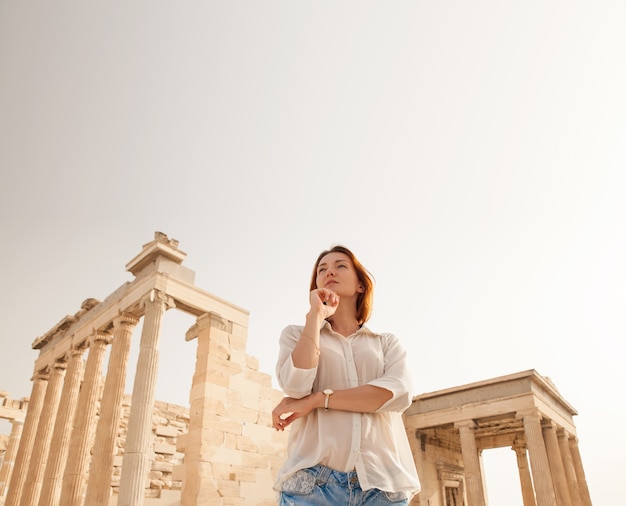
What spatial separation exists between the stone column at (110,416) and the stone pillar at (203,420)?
2064 millimetres

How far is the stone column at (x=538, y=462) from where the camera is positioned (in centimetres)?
1753

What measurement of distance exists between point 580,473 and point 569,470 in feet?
8.17

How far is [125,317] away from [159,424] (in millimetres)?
5081

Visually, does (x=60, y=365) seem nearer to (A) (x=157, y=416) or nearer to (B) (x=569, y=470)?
(A) (x=157, y=416)

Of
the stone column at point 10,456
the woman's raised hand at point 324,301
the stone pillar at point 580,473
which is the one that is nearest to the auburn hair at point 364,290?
the woman's raised hand at point 324,301

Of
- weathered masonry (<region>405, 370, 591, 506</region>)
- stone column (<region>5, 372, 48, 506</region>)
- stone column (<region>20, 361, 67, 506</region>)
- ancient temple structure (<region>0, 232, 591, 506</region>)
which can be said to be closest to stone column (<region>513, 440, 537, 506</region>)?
weathered masonry (<region>405, 370, 591, 506</region>)

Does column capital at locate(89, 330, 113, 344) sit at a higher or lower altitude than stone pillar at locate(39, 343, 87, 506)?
higher

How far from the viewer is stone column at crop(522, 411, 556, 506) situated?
1753cm

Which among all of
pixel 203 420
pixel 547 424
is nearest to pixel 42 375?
pixel 203 420

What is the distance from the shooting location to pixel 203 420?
1078 centimetres

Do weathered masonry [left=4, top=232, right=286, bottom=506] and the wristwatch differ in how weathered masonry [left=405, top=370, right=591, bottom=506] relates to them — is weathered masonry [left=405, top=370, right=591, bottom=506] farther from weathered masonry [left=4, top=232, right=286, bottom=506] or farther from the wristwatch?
the wristwatch

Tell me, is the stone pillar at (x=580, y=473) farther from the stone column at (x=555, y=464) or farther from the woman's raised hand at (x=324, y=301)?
the woman's raised hand at (x=324, y=301)

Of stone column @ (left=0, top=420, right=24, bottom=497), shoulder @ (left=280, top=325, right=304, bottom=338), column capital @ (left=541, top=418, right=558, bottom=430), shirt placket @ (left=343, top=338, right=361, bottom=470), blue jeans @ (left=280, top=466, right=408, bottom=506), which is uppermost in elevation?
column capital @ (left=541, top=418, right=558, bottom=430)

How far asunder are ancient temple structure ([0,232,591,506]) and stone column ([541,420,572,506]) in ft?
0.13
